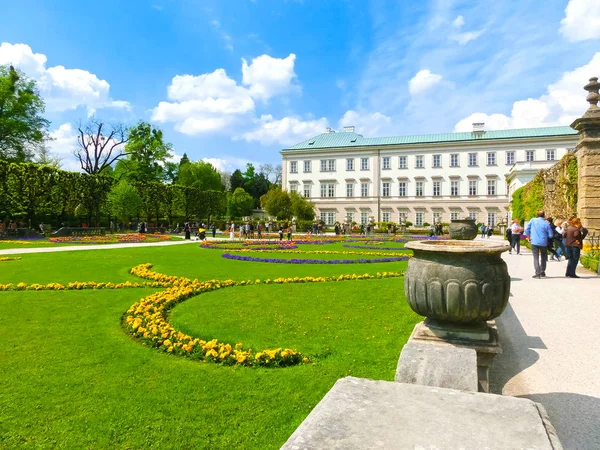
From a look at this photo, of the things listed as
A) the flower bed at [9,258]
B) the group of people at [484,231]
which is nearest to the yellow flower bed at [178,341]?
the flower bed at [9,258]

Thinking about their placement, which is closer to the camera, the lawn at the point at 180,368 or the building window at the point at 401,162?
the lawn at the point at 180,368

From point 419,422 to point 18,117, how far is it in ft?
171

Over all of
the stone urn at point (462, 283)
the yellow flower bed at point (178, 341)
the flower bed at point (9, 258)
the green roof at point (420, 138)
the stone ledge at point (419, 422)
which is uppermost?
the green roof at point (420, 138)

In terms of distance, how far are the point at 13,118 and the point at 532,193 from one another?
49.7 m

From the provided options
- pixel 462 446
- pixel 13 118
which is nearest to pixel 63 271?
pixel 462 446

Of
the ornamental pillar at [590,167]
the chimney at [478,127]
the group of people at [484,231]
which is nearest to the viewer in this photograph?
the ornamental pillar at [590,167]

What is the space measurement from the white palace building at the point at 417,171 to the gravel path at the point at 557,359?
47.4 metres

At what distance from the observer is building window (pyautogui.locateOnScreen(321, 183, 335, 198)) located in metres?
59.8

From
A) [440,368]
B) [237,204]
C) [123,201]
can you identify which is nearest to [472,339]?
[440,368]

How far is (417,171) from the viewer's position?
184 feet

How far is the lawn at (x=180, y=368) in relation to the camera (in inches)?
118

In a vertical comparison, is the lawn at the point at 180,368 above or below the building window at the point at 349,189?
below

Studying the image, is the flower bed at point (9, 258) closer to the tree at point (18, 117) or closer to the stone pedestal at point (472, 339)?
the stone pedestal at point (472, 339)

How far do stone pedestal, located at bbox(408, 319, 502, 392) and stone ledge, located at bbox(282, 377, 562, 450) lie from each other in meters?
1.56
